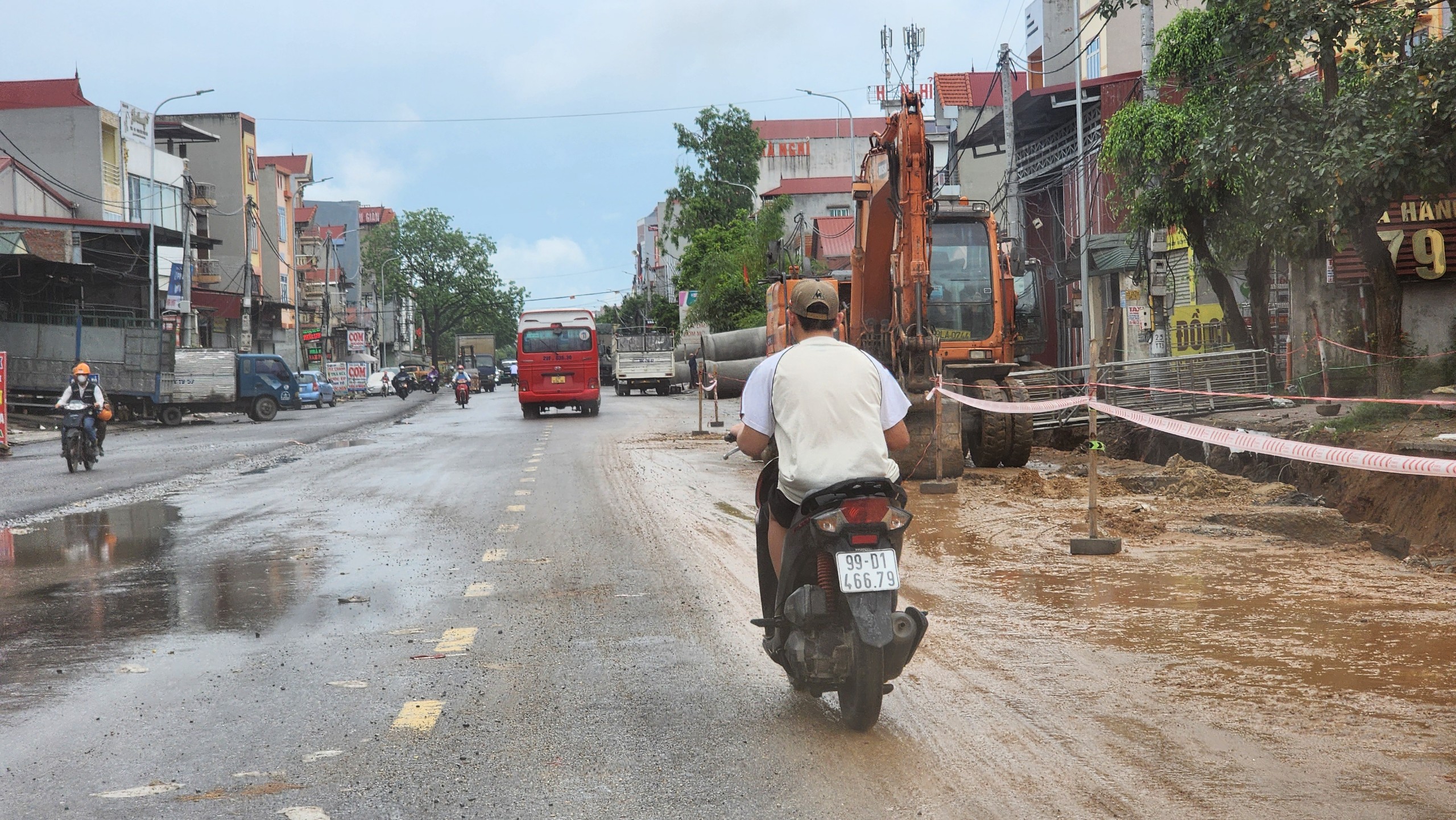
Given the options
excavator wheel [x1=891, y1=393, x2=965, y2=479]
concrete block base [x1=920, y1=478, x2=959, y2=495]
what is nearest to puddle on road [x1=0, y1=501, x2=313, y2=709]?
concrete block base [x1=920, y1=478, x2=959, y2=495]

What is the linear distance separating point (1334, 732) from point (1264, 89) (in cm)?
1461

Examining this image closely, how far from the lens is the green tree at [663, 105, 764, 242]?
7912cm

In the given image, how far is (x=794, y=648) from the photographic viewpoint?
508cm

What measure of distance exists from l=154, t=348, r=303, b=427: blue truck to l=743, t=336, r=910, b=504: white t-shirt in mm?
36409

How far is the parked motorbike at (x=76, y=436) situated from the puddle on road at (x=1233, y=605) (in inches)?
578

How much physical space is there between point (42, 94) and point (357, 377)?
23614 mm

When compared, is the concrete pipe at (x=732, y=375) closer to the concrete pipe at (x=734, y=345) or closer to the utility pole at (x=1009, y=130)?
the concrete pipe at (x=734, y=345)

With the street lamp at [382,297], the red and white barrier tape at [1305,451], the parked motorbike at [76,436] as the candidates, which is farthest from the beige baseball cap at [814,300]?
the street lamp at [382,297]

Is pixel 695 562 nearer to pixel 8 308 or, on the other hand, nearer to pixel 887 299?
pixel 887 299

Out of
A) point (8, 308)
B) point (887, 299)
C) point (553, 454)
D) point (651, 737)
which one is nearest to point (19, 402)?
point (8, 308)

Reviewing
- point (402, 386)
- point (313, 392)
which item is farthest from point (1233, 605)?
point (402, 386)

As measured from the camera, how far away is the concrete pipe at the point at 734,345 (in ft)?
171

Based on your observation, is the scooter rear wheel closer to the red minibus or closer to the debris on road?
the debris on road

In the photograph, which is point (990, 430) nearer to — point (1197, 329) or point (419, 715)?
point (419, 715)
